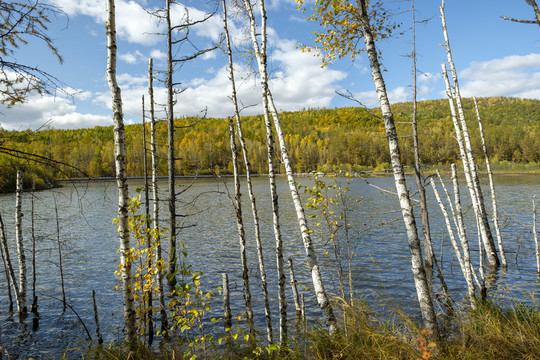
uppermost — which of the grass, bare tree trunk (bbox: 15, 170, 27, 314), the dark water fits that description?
bare tree trunk (bbox: 15, 170, 27, 314)

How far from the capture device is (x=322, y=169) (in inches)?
360

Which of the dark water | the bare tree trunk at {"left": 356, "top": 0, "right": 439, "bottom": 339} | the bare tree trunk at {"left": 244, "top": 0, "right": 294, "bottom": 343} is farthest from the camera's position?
the dark water

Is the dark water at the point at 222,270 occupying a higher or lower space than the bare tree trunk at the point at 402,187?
lower

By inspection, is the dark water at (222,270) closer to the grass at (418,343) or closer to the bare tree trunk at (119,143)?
the bare tree trunk at (119,143)

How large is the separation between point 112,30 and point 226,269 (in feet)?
39.3

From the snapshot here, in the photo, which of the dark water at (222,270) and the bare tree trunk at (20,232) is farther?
the dark water at (222,270)

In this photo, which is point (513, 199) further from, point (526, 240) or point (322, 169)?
point (322, 169)

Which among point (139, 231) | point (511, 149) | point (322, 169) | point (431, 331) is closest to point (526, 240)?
point (322, 169)

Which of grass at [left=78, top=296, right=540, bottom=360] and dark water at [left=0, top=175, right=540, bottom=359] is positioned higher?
grass at [left=78, top=296, right=540, bottom=360]

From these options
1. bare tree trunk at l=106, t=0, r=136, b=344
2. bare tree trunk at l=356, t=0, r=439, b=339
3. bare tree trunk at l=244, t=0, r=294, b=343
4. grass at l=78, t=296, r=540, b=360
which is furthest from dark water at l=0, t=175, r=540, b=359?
bare tree trunk at l=244, t=0, r=294, b=343

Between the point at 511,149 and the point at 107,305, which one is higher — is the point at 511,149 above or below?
above

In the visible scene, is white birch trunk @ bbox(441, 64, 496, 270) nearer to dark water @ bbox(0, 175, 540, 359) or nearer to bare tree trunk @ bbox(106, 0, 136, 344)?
dark water @ bbox(0, 175, 540, 359)

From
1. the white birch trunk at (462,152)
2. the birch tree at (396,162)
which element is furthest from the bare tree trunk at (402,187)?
the white birch trunk at (462,152)

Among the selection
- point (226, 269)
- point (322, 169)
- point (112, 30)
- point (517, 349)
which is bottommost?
point (226, 269)
